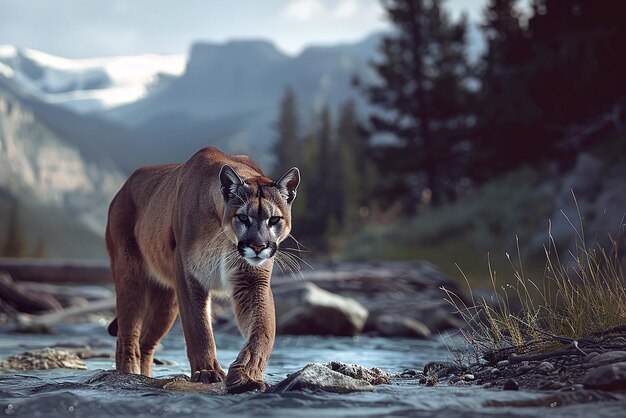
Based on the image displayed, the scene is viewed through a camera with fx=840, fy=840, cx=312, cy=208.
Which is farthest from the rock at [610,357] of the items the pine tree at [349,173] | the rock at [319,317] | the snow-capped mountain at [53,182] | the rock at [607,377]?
the snow-capped mountain at [53,182]

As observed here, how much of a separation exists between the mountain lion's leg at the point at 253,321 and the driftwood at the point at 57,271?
13885 millimetres

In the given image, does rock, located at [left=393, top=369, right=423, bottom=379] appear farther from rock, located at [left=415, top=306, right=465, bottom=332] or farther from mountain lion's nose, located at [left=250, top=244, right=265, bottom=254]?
rock, located at [left=415, top=306, right=465, bottom=332]

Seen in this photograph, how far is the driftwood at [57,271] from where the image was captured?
64.7ft

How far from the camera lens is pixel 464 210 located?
2473 cm

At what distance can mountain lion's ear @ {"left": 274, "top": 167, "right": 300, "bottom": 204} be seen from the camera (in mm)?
6383

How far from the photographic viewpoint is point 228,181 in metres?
6.14

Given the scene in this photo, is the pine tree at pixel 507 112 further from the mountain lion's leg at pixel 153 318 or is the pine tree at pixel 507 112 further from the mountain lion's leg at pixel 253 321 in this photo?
the mountain lion's leg at pixel 253 321

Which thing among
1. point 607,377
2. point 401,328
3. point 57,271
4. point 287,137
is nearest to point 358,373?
point 607,377

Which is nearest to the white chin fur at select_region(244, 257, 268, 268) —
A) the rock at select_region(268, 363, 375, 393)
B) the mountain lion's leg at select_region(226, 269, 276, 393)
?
the mountain lion's leg at select_region(226, 269, 276, 393)

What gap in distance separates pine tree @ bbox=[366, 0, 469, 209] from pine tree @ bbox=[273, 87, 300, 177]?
101ft

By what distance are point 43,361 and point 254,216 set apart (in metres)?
3.72

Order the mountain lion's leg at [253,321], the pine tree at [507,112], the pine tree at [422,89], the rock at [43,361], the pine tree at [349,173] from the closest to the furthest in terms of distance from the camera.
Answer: the mountain lion's leg at [253,321] < the rock at [43,361] < the pine tree at [507,112] < the pine tree at [422,89] < the pine tree at [349,173]

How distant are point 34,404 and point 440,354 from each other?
6173 mm

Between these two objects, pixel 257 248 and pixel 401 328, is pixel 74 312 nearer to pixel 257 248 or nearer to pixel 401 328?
pixel 401 328
